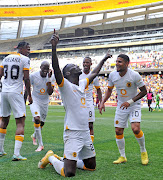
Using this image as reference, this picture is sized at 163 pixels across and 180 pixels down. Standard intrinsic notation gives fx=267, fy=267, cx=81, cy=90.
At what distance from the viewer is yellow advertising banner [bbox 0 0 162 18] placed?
43.0m

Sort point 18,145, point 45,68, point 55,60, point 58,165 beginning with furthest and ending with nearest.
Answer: point 45,68 < point 18,145 < point 58,165 < point 55,60

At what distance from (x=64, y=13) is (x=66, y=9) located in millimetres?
761

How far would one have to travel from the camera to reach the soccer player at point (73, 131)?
3.85 meters

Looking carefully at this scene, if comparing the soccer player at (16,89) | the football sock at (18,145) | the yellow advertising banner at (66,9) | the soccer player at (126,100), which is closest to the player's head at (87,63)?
the soccer player at (126,100)

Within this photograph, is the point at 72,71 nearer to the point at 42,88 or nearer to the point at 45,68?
the point at 45,68

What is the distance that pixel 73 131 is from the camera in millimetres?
3984

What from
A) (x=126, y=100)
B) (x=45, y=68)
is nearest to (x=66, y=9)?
(x=45, y=68)

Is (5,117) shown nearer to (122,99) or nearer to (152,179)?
(122,99)

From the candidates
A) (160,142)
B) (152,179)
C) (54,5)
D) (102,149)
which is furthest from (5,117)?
(54,5)

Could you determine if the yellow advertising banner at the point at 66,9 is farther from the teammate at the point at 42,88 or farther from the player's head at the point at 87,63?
the teammate at the point at 42,88

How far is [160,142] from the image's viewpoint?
23.0 ft

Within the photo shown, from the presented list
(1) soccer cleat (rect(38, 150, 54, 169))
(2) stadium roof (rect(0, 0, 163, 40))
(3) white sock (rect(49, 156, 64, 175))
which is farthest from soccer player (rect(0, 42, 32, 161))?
(2) stadium roof (rect(0, 0, 163, 40))

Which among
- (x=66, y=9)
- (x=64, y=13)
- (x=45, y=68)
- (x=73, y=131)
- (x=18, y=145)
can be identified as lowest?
(x=18, y=145)

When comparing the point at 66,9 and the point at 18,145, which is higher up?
the point at 66,9
